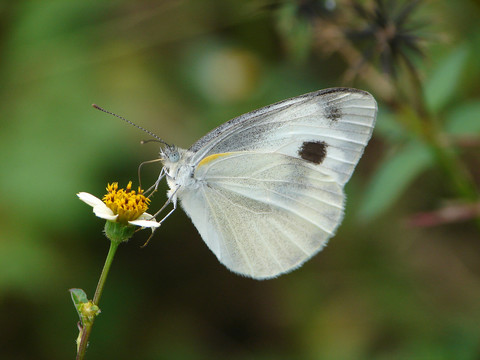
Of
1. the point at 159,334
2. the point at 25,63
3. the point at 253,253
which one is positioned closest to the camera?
the point at 253,253

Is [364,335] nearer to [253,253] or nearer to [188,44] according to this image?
[253,253]

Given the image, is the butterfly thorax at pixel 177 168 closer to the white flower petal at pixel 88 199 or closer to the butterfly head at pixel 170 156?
the butterfly head at pixel 170 156

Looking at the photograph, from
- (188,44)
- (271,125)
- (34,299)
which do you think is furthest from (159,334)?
(188,44)

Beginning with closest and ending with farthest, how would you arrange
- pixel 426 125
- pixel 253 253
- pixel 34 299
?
pixel 253 253 < pixel 426 125 < pixel 34 299

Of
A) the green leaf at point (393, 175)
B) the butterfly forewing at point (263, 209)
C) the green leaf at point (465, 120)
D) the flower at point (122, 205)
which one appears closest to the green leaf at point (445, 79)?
the green leaf at point (465, 120)

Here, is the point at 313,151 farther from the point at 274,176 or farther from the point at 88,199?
the point at 88,199

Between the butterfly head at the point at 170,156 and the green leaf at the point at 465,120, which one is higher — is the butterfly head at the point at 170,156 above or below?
below

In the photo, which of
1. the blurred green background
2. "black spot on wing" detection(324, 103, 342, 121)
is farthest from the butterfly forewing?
the blurred green background

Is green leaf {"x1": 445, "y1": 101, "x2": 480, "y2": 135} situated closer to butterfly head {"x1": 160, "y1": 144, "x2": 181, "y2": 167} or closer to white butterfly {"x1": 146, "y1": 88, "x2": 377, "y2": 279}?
white butterfly {"x1": 146, "y1": 88, "x2": 377, "y2": 279}
